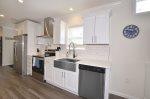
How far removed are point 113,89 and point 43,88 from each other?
2109 millimetres

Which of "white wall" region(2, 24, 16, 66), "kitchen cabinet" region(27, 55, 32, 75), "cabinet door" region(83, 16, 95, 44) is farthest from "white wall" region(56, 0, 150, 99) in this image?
"white wall" region(2, 24, 16, 66)

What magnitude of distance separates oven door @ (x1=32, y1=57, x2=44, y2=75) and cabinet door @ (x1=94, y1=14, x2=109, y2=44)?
87.5 inches

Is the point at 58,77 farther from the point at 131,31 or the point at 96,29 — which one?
the point at 131,31

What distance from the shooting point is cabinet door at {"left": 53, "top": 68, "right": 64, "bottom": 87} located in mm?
3107

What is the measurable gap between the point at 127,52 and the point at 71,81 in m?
1.71

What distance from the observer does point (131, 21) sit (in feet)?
8.54

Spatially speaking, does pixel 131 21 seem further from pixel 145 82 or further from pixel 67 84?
pixel 67 84

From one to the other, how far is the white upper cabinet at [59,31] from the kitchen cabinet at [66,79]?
3.61 ft

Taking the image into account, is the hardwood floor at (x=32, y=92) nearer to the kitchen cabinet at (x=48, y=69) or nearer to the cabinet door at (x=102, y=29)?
the kitchen cabinet at (x=48, y=69)

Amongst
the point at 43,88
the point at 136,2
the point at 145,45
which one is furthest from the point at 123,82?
the point at 43,88

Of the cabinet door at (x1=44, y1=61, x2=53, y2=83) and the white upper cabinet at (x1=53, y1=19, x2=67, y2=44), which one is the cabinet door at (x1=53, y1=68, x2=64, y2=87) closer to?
the cabinet door at (x1=44, y1=61, x2=53, y2=83)

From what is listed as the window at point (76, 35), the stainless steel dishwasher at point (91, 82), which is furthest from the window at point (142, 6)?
the window at point (76, 35)

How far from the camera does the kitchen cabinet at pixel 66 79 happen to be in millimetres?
2801

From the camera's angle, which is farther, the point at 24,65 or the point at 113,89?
the point at 24,65
